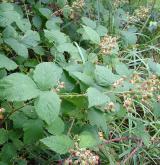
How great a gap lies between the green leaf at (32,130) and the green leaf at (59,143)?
98 millimetres

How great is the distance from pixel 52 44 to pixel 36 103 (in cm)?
67

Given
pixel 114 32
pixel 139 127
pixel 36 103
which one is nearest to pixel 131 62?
pixel 114 32

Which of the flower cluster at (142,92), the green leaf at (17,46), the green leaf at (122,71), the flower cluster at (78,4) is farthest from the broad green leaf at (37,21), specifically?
the flower cluster at (142,92)

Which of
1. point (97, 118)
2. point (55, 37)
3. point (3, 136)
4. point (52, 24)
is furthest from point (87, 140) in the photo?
point (52, 24)

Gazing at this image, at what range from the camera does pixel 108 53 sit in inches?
63.6

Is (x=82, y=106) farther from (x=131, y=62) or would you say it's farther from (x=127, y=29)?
(x=127, y=29)

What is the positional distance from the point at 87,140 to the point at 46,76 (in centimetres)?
25

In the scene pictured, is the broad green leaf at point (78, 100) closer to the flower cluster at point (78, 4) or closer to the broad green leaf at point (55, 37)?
the broad green leaf at point (55, 37)

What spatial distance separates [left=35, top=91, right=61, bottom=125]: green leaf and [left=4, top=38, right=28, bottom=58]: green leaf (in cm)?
50

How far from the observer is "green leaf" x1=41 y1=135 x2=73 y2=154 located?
119 cm

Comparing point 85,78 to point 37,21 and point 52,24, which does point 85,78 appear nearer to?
point 52,24

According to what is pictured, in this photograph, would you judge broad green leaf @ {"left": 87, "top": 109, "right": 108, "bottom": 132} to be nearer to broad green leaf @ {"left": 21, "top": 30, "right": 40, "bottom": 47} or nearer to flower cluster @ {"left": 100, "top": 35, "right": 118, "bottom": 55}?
flower cluster @ {"left": 100, "top": 35, "right": 118, "bottom": 55}

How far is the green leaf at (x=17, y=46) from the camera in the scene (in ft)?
5.31

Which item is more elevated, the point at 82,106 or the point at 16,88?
the point at 16,88
